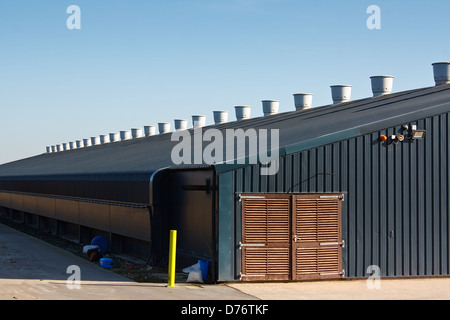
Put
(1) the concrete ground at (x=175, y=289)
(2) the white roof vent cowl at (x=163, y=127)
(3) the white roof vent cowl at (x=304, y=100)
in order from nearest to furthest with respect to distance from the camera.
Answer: (1) the concrete ground at (x=175, y=289) < (3) the white roof vent cowl at (x=304, y=100) < (2) the white roof vent cowl at (x=163, y=127)

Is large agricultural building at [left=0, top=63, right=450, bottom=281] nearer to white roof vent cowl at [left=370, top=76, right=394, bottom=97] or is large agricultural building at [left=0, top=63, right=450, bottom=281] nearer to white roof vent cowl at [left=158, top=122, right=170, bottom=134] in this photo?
white roof vent cowl at [left=370, top=76, right=394, bottom=97]

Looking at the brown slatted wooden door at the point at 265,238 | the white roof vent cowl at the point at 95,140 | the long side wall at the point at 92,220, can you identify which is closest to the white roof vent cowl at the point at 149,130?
the white roof vent cowl at the point at 95,140

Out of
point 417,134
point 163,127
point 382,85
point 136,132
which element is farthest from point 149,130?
point 417,134

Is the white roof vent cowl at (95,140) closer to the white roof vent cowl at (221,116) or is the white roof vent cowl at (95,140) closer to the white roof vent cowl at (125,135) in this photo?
the white roof vent cowl at (125,135)

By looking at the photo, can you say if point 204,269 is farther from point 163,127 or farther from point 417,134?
point 163,127

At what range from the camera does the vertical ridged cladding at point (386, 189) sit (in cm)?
1689

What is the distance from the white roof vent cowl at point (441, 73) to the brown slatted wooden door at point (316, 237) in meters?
10.5

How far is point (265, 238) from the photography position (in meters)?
16.5

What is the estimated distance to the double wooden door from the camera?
1638 centimetres

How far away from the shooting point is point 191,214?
1823cm

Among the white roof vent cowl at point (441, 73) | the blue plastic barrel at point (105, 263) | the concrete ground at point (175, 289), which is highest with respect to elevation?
the white roof vent cowl at point (441, 73)

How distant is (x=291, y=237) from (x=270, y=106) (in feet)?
68.0
